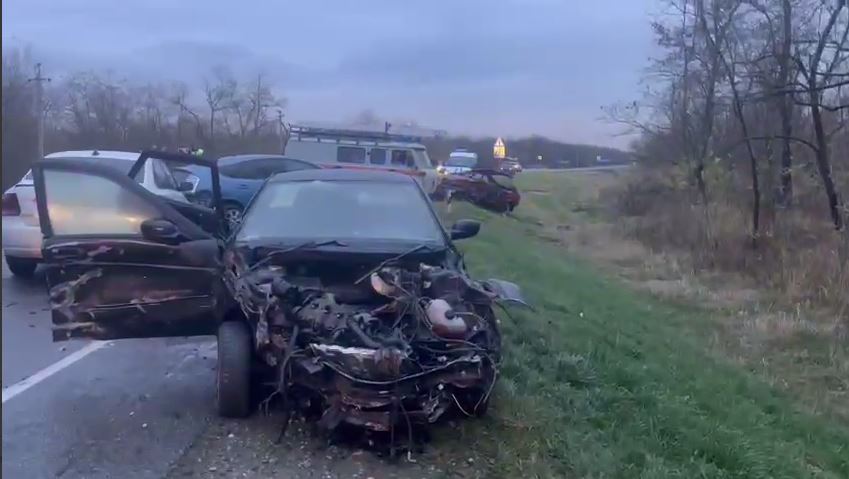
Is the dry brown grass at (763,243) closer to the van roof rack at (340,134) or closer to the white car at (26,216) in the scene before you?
the van roof rack at (340,134)

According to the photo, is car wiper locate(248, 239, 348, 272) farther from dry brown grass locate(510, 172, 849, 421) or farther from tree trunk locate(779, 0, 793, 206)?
tree trunk locate(779, 0, 793, 206)

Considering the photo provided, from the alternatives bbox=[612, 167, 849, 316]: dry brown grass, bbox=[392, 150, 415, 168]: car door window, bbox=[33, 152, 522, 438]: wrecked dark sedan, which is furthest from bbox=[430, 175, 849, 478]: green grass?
bbox=[392, 150, 415, 168]: car door window

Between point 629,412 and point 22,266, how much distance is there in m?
7.84

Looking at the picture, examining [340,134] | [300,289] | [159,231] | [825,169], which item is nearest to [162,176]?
[159,231]

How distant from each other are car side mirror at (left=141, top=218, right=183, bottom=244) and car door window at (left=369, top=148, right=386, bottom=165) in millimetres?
19994

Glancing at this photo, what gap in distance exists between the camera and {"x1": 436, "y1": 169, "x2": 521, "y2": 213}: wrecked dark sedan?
3234 centimetres

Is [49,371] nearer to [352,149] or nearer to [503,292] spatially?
[503,292]

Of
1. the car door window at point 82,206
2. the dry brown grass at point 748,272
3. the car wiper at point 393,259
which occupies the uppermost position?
the car door window at point 82,206

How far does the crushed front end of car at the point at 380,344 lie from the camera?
5074mm

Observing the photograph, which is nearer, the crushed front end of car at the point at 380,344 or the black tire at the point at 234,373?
the crushed front end of car at the point at 380,344

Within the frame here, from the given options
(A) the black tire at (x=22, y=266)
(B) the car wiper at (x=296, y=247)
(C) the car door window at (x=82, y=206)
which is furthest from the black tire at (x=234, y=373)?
(A) the black tire at (x=22, y=266)

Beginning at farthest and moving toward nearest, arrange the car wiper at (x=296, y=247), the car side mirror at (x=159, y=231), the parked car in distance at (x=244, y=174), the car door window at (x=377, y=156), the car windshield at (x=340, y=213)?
the car door window at (x=377, y=156) → the parked car in distance at (x=244, y=174) → the car windshield at (x=340, y=213) → the car side mirror at (x=159, y=231) → the car wiper at (x=296, y=247)

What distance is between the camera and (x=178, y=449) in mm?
5305

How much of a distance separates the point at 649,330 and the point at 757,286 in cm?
669
